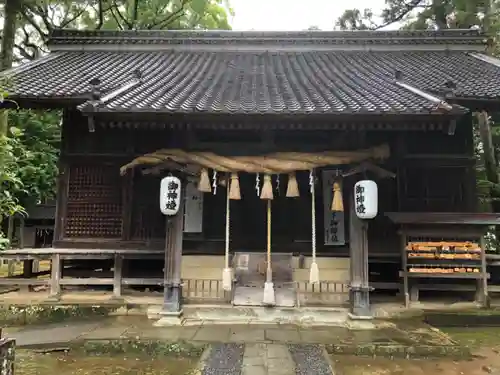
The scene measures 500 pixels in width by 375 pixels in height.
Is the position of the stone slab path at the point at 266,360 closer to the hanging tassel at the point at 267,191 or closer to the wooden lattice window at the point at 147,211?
the hanging tassel at the point at 267,191

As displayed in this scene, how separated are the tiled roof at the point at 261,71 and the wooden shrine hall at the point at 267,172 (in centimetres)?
8

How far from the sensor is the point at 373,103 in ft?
25.8

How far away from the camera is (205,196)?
10.1 m

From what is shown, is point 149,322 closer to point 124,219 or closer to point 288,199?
point 124,219

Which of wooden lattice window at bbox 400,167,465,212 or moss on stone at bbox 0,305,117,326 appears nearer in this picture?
moss on stone at bbox 0,305,117,326

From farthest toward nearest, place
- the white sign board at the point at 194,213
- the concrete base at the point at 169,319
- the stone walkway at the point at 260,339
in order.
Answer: the white sign board at the point at 194,213 < the concrete base at the point at 169,319 < the stone walkway at the point at 260,339

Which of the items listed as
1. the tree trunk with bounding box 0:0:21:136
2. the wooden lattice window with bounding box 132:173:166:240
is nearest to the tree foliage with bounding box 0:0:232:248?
the tree trunk with bounding box 0:0:21:136

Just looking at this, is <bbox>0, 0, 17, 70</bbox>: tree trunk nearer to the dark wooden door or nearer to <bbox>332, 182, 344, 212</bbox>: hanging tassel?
the dark wooden door

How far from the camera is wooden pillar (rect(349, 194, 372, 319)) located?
750cm

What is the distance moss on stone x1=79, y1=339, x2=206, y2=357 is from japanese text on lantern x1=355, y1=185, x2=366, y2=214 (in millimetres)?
3874

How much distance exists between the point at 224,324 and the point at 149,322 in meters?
1.42

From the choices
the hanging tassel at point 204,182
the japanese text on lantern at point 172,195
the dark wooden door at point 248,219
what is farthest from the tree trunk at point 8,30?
the hanging tassel at point 204,182

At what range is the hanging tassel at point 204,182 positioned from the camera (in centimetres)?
775

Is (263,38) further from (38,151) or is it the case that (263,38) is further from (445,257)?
(38,151)
